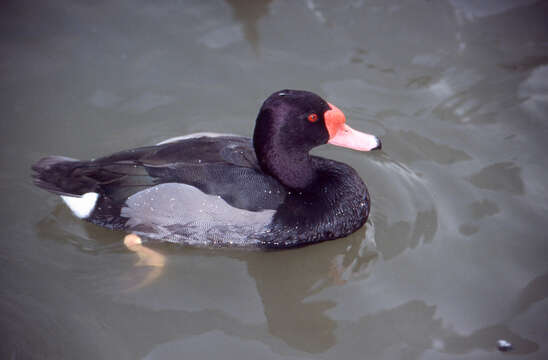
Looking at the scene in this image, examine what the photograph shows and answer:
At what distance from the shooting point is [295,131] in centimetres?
364

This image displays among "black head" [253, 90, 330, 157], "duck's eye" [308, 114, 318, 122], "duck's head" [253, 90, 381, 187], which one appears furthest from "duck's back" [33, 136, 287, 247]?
"duck's eye" [308, 114, 318, 122]

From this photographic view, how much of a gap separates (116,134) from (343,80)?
2.31 metres

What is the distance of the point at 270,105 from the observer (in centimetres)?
355

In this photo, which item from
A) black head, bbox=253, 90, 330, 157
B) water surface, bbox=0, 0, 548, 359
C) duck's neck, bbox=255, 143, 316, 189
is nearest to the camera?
water surface, bbox=0, 0, 548, 359

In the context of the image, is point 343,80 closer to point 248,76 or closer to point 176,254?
point 248,76

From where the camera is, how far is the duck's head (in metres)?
3.57

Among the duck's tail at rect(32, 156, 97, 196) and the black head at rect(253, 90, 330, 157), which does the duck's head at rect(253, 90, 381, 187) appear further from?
the duck's tail at rect(32, 156, 97, 196)

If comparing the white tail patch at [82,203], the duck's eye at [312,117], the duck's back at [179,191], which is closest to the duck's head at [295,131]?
the duck's eye at [312,117]

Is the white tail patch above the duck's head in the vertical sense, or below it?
below

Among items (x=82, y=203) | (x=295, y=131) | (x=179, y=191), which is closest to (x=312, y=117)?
(x=295, y=131)

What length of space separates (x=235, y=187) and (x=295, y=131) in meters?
0.56

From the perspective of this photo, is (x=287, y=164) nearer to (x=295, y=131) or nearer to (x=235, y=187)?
(x=295, y=131)

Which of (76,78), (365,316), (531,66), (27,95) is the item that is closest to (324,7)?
(531,66)

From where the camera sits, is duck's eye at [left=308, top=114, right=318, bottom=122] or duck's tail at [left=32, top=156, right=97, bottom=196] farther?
duck's tail at [left=32, top=156, right=97, bottom=196]
